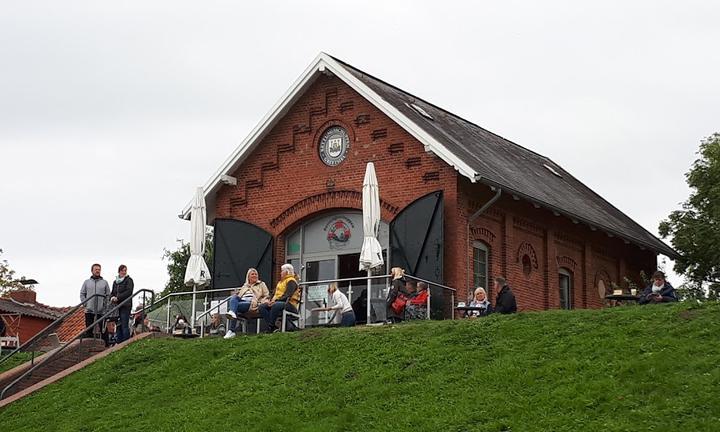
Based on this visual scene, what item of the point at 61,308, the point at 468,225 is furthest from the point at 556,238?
the point at 61,308

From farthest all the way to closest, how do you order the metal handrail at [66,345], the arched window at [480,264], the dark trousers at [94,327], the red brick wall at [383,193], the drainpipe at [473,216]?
the arched window at [480,264] < the red brick wall at [383,193] < the drainpipe at [473,216] < the dark trousers at [94,327] < the metal handrail at [66,345]

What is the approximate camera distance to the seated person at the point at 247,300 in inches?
952

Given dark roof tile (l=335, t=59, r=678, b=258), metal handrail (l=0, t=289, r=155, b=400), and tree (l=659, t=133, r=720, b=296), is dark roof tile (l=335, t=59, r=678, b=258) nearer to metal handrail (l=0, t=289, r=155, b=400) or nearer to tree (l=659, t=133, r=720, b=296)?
tree (l=659, t=133, r=720, b=296)

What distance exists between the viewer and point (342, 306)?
24.0m

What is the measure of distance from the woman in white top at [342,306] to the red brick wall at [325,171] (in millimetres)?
3324

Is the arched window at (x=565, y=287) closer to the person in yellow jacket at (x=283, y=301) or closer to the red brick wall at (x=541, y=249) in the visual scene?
the red brick wall at (x=541, y=249)

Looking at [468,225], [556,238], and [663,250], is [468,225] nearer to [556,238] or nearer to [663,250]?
[556,238]

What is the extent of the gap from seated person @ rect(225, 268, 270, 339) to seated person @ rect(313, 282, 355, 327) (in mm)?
1168

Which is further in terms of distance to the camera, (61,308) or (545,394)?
(61,308)

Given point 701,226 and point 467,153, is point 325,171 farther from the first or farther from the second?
point 701,226

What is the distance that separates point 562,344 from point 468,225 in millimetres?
8773

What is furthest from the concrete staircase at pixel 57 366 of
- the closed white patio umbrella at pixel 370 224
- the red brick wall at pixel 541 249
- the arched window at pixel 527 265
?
the arched window at pixel 527 265

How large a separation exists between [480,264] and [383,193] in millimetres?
2710

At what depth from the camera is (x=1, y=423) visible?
836 inches
